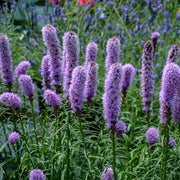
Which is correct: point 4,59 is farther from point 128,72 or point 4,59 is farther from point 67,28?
point 67,28

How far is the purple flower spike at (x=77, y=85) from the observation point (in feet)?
6.87

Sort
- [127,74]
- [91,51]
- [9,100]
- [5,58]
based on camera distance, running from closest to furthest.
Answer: [9,100] < [91,51] < [5,58] < [127,74]

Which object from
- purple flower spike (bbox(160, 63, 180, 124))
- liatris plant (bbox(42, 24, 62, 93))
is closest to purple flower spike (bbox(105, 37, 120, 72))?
liatris plant (bbox(42, 24, 62, 93))

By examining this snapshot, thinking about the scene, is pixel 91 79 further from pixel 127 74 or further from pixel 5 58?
pixel 5 58

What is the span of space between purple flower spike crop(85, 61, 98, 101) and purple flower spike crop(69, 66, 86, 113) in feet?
0.54

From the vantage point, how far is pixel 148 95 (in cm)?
285

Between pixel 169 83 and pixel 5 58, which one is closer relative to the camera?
pixel 169 83

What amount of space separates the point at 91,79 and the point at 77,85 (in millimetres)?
234

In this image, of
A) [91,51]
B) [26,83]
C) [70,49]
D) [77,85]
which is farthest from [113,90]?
[26,83]

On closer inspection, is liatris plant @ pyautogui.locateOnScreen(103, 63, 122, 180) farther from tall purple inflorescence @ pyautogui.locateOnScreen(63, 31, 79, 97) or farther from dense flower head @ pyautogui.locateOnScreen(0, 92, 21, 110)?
dense flower head @ pyautogui.locateOnScreen(0, 92, 21, 110)

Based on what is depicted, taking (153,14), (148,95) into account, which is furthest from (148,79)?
(153,14)

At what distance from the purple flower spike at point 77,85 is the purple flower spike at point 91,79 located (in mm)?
166

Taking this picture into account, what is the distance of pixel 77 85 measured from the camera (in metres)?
2.12

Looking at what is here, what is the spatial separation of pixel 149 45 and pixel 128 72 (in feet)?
1.41
